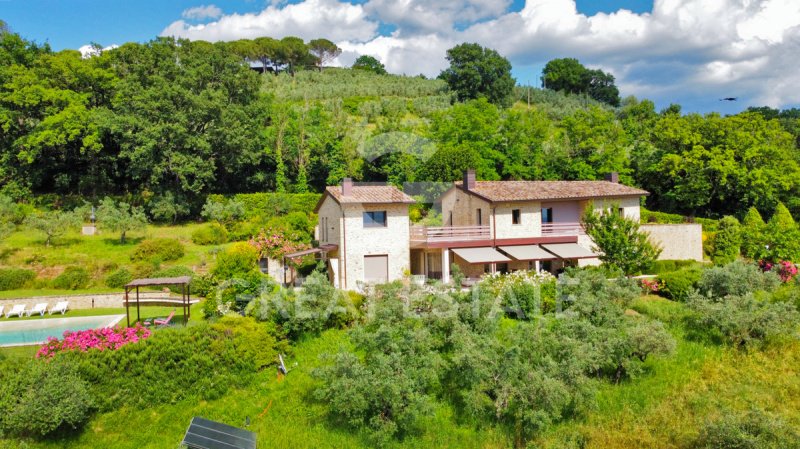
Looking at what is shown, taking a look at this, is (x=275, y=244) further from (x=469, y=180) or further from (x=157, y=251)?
(x=469, y=180)

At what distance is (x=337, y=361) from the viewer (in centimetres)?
1820

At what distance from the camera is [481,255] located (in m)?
31.4

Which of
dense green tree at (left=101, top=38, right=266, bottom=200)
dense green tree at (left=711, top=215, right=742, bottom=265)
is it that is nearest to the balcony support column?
dense green tree at (left=711, top=215, right=742, bottom=265)

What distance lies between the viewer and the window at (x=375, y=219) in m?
30.3

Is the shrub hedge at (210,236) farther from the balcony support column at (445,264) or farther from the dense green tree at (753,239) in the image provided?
the dense green tree at (753,239)

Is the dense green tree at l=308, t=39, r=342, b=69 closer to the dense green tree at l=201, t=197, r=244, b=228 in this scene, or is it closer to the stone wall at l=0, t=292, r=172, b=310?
the dense green tree at l=201, t=197, r=244, b=228

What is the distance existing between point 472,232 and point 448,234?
64.1 inches

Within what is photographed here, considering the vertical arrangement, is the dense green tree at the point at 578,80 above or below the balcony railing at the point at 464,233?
above

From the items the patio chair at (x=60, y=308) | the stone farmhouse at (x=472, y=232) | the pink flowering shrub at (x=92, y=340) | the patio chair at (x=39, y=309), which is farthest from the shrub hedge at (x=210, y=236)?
the pink flowering shrub at (x=92, y=340)

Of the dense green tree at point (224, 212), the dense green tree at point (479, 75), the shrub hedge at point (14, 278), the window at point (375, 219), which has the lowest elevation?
the shrub hedge at point (14, 278)

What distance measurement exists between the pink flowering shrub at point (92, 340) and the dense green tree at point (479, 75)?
7084 centimetres

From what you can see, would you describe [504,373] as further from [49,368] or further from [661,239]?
[661,239]

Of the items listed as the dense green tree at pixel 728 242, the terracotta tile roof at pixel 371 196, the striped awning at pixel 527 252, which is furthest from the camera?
the dense green tree at pixel 728 242

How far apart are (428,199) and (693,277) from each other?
2183 cm
